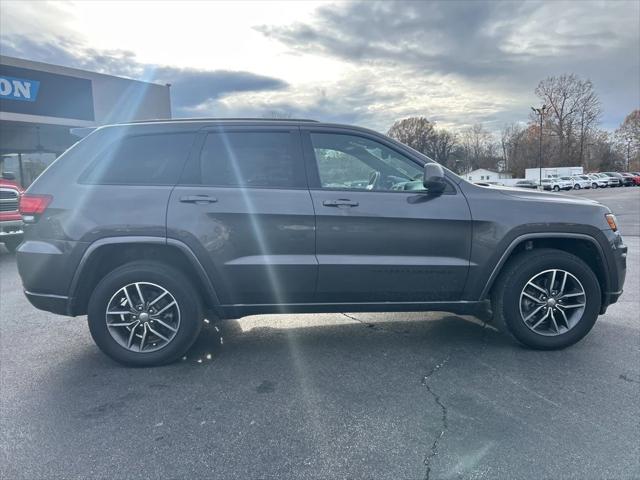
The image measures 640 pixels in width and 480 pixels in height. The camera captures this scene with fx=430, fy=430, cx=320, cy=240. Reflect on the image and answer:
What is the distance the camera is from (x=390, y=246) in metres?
3.50

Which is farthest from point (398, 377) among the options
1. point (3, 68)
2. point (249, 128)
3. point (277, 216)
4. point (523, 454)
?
point (3, 68)

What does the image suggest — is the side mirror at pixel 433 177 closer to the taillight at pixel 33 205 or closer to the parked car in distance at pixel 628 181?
the taillight at pixel 33 205

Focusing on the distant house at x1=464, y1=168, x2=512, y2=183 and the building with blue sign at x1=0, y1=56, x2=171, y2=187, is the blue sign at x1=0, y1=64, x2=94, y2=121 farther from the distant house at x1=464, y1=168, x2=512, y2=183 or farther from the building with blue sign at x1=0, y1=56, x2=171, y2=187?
the distant house at x1=464, y1=168, x2=512, y2=183

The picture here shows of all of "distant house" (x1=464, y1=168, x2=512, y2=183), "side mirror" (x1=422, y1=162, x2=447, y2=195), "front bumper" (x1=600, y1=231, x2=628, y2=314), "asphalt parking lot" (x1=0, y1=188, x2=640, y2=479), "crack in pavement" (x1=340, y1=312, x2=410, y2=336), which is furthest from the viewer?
"distant house" (x1=464, y1=168, x2=512, y2=183)

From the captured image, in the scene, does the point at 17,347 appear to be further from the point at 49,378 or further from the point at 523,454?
the point at 523,454

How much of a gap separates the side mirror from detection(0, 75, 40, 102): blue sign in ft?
60.5

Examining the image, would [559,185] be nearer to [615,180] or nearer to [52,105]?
[615,180]

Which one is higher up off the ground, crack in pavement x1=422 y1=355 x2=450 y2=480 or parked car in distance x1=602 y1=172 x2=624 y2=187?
parked car in distance x1=602 y1=172 x2=624 y2=187

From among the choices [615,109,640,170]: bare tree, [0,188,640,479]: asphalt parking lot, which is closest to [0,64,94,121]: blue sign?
[0,188,640,479]: asphalt parking lot

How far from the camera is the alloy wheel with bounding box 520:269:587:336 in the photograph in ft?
12.1

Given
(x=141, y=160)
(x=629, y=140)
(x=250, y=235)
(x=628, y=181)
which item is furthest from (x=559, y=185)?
(x=141, y=160)

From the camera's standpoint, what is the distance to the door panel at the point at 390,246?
11.3 feet

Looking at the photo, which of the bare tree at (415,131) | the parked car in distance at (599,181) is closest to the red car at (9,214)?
the parked car in distance at (599,181)

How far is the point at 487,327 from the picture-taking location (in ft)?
14.5
